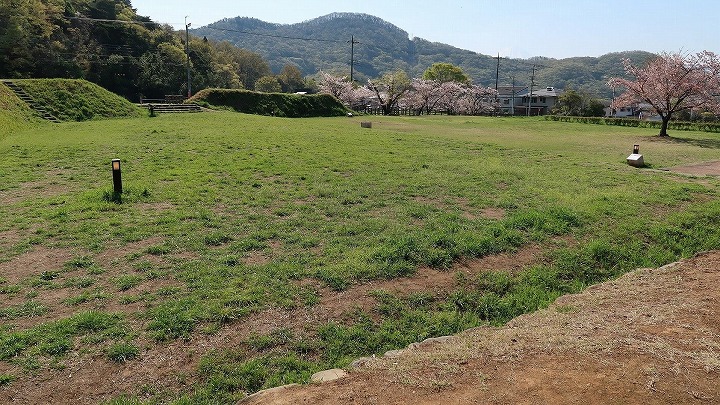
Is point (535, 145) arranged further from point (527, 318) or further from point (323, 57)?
point (323, 57)

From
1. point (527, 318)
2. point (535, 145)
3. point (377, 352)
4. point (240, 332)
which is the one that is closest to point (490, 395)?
point (377, 352)

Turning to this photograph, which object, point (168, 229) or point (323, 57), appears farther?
point (323, 57)

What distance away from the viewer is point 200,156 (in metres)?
14.0

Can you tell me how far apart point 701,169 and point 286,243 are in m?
14.6

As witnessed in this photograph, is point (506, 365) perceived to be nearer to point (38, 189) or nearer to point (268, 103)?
point (38, 189)

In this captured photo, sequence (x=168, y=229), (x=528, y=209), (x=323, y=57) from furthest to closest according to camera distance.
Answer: (x=323, y=57)
(x=528, y=209)
(x=168, y=229)

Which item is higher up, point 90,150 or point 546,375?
point 90,150

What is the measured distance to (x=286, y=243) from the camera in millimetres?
6949

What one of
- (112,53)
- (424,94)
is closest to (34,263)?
(112,53)

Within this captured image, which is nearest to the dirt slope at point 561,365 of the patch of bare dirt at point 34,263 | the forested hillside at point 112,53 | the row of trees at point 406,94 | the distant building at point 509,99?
the patch of bare dirt at point 34,263

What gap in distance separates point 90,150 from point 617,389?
15665 mm

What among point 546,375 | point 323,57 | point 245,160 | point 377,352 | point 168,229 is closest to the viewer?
point 546,375

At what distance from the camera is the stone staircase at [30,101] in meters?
24.9

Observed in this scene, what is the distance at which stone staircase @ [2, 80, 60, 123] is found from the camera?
24867mm
